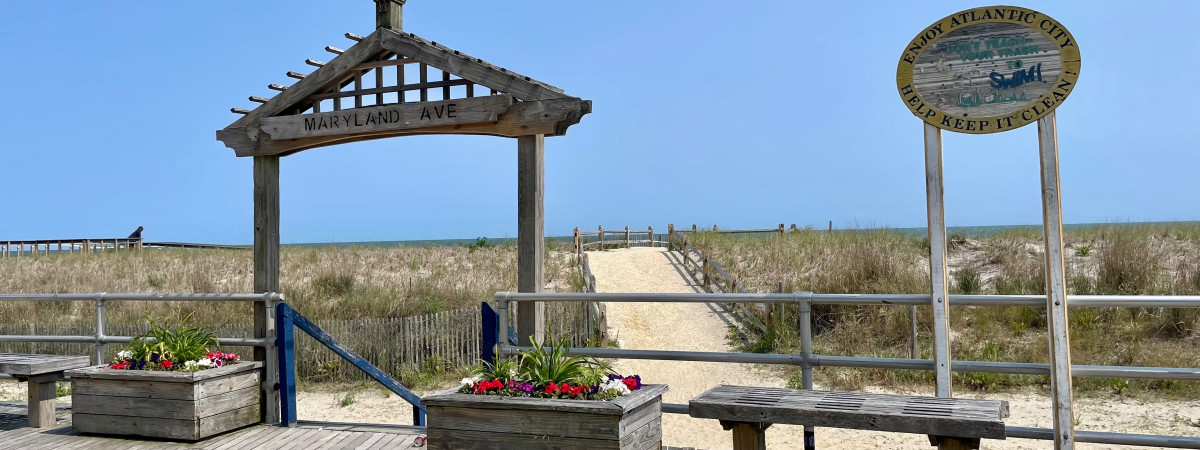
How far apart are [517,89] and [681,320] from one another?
11.7 metres

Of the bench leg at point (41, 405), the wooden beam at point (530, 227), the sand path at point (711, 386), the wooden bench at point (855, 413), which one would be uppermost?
the wooden beam at point (530, 227)

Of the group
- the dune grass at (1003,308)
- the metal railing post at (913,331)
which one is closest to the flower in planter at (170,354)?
the dune grass at (1003,308)

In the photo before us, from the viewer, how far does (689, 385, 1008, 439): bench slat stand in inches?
157

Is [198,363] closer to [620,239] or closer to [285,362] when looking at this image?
[285,362]

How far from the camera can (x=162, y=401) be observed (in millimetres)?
6320

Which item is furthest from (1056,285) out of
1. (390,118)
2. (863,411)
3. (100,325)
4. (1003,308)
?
(1003,308)

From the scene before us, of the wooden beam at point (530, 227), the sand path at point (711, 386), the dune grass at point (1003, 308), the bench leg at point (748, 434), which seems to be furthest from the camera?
the dune grass at point (1003, 308)

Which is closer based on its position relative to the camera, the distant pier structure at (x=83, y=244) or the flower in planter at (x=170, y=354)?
the flower in planter at (x=170, y=354)

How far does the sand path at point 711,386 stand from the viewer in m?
9.16

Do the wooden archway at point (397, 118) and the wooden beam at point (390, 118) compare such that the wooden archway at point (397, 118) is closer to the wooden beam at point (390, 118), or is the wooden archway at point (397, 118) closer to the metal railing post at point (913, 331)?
the wooden beam at point (390, 118)

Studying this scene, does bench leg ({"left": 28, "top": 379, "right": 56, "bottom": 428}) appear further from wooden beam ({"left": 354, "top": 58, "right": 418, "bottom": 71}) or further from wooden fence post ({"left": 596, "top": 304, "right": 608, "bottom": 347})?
wooden fence post ({"left": 596, "top": 304, "right": 608, "bottom": 347})

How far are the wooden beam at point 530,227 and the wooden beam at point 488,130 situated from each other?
13 cm

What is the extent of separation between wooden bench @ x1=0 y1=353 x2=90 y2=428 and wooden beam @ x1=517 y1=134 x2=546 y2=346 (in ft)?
11.8

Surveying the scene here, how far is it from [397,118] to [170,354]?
2411 mm
